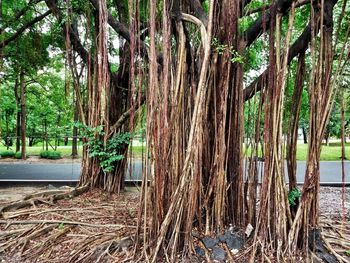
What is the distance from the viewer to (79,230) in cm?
268

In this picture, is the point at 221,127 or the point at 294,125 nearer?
the point at 221,127

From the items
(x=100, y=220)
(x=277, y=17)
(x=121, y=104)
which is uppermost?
(x=277, y=17)

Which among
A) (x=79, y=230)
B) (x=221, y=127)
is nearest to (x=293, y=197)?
(x=221, y=127)

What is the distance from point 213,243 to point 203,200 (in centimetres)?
31

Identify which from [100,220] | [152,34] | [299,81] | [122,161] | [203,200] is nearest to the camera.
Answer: [152,34]

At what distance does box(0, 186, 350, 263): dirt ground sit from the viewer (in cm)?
222

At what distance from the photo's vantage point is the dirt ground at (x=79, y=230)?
2.22 metres

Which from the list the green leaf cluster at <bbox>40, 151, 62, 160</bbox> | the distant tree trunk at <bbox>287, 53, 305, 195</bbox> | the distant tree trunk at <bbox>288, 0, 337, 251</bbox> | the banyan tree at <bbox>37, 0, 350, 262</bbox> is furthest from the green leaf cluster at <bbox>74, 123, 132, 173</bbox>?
the green leaf cluster at <bbox>40, 151, 62, 160</bbox>

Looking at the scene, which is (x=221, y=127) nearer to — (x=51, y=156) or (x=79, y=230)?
(x=79, y=230)

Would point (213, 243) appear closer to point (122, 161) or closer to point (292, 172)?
point (292, 172)

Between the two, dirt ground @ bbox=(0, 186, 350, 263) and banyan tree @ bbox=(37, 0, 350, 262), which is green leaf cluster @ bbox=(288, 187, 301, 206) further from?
dirt ground @ bbox=(0, 186, 350, 263)

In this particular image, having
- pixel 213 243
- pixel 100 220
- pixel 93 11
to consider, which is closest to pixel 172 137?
pixel 213 243

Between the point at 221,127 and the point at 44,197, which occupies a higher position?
the point at 221,127

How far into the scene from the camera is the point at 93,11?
12.0ft
